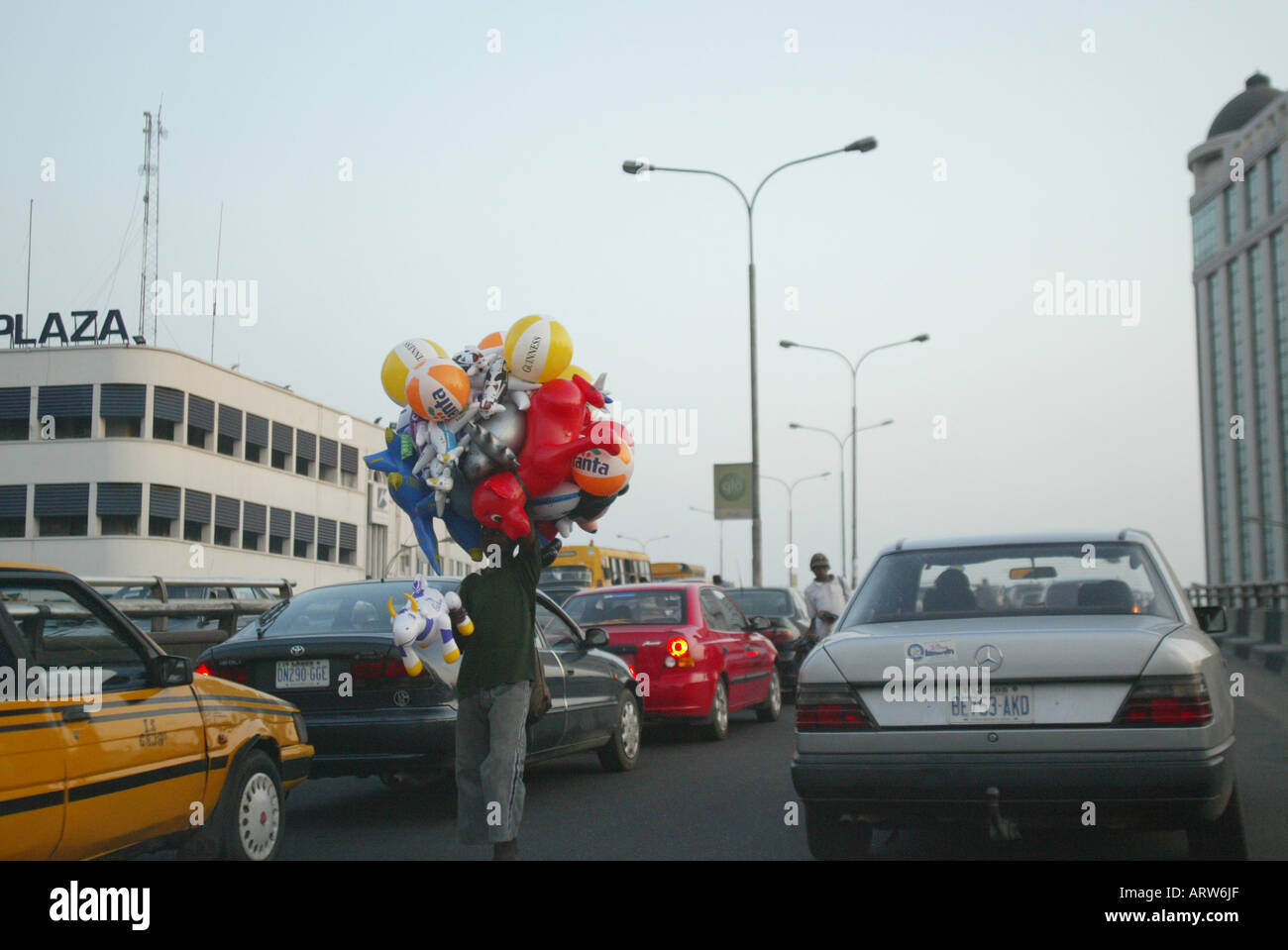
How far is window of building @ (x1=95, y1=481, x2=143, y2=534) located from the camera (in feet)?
174

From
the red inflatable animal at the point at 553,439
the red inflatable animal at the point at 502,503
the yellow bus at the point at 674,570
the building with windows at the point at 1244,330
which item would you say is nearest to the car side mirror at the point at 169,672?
the red inflatable animal at the point at 502,503

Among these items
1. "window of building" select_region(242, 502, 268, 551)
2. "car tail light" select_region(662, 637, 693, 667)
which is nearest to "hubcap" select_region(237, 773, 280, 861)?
"car tail light" select_region(662, 637, 693, 667)

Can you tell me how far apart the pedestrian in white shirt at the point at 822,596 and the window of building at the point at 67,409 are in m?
44.3

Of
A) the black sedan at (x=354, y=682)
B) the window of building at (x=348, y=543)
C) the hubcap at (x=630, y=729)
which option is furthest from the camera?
the window of building at (x=348, y=543)

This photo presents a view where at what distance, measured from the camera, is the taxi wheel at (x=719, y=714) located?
12719mm

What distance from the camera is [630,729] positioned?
36.4 ft

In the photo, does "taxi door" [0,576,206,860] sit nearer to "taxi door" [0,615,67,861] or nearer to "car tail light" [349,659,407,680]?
"taxi door" [0,615,67,861]

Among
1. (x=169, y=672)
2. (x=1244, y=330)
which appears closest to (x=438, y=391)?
(x=169, y=672)

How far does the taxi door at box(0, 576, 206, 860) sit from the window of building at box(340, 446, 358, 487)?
6417 cm

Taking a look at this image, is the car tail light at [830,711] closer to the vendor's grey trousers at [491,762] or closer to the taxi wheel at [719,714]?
the vendor's grey trousers at [491,762]

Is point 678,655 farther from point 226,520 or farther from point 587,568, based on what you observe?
point 226,520

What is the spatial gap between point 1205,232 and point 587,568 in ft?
263
